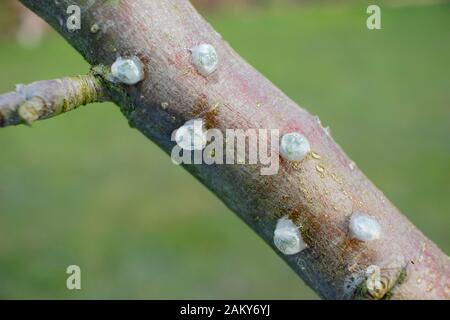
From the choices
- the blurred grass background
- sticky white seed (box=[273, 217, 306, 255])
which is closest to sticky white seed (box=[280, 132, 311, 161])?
sticky white seed (box=[273, 217, 306, 255])

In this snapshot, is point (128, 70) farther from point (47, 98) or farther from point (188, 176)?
point (188, 176)

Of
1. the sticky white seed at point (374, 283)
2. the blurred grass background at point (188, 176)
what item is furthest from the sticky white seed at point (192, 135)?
the blurred grass background at point (188, 176)

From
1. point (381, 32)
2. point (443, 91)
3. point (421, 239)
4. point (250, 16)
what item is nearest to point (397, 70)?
point (443, 91)

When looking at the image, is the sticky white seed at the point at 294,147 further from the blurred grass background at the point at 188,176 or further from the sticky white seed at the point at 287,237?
the blurred grass background at the point at 188,176

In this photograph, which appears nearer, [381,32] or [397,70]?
[397,70]

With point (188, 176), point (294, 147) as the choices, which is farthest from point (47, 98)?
point (188, 176)
